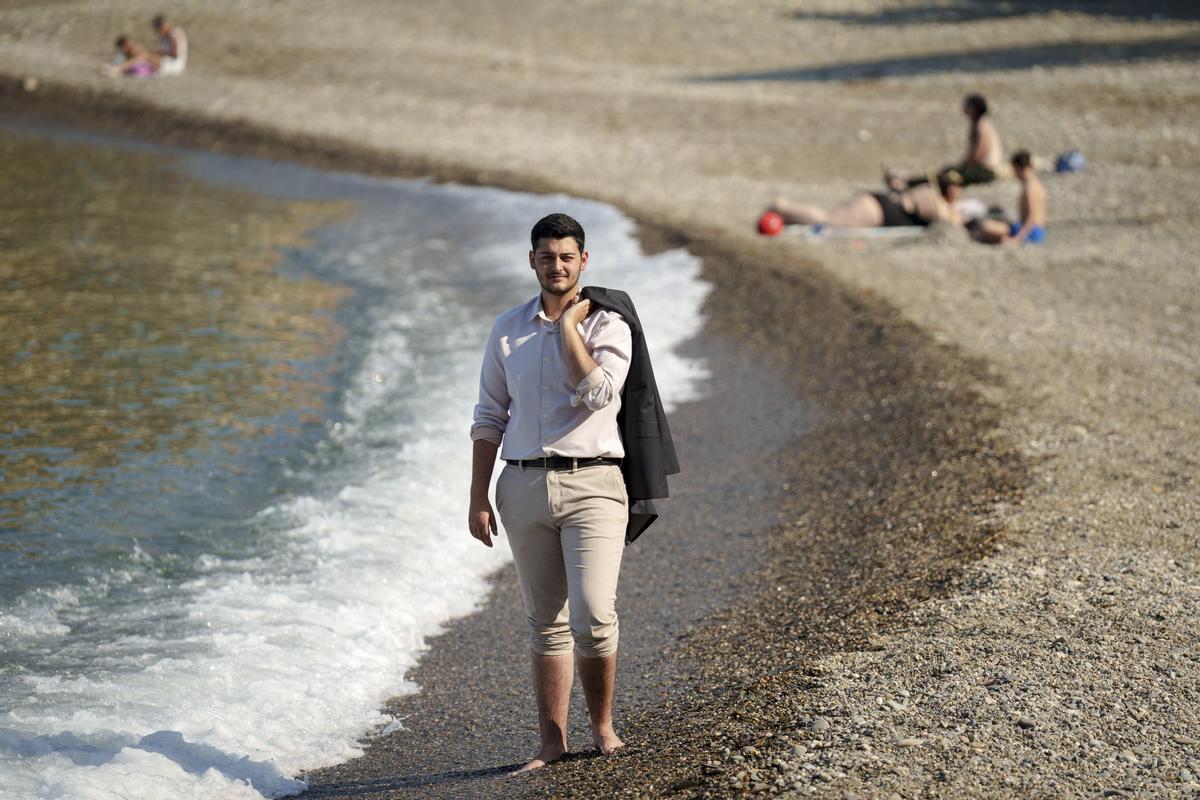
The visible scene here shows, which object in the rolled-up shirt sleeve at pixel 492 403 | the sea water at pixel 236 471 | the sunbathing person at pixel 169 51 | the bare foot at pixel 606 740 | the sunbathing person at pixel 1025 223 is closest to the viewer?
the rolled-up shirt sleeve at pixel 492 403

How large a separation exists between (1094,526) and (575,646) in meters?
3.21

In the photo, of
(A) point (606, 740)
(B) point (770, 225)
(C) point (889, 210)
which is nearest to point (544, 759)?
(A) point (606, 740)

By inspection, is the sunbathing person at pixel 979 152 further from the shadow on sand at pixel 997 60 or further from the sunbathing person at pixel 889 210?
the shadow on sand at pixel 997 60

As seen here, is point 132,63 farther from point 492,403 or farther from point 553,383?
point 553,383

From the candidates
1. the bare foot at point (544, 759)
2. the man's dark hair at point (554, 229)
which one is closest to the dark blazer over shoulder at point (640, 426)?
the man's dark hair at point (554, 229)

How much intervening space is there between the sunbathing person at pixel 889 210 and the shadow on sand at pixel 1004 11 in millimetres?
→ 22340

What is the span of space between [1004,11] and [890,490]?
111ft

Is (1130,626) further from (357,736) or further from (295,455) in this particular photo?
(295,455)

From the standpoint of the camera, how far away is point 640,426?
176 inches

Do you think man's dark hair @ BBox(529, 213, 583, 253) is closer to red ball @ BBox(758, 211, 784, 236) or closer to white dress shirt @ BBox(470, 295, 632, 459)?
white dress shirt @ BBox(470, 295, 632, 459)

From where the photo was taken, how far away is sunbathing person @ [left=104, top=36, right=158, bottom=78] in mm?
29953

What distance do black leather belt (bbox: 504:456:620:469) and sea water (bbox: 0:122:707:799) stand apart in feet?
5.19

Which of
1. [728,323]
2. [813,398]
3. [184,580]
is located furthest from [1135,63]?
[184,580]

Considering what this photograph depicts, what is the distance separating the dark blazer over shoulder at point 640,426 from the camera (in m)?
4.43
